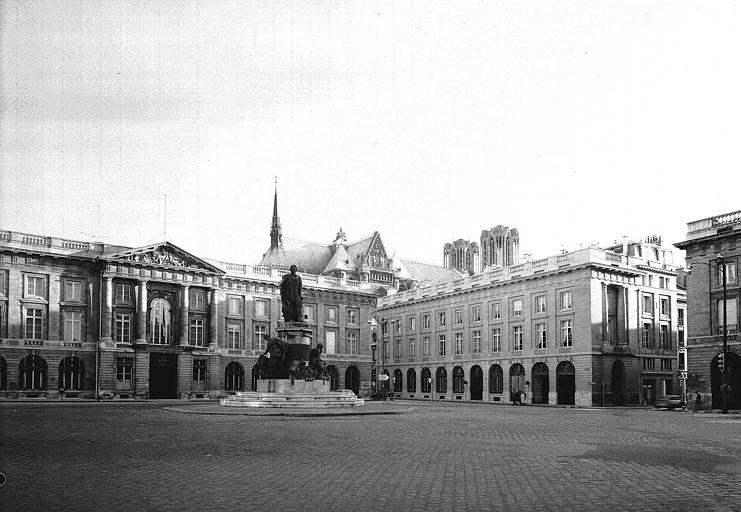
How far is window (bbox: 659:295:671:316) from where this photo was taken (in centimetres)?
6956

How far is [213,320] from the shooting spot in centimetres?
7344

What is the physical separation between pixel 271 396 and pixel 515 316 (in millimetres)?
38929

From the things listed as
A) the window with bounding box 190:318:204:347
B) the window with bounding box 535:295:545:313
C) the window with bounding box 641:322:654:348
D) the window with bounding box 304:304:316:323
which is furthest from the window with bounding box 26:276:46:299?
the window with bounding box 641:322:654:348

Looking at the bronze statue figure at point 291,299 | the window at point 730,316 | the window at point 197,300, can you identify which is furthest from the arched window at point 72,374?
the window at point 730,316

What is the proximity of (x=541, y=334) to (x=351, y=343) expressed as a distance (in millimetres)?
23687

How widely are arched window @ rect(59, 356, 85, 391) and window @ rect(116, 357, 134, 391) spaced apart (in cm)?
291

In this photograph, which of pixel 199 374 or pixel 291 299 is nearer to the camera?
pixel 291 299

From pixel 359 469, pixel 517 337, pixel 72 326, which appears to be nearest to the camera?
pixel 359 469

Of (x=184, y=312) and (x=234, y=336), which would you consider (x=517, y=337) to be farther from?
(x=184, y=312)

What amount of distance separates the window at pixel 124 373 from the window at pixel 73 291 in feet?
20.5

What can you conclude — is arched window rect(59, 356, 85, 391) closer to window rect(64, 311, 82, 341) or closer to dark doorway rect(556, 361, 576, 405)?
window rect(64, 311, 82, 341)

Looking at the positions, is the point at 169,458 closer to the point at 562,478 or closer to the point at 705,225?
the point at 562,478

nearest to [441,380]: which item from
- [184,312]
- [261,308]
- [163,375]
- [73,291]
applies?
[261,308]

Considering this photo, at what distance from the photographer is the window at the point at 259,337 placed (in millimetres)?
77250
